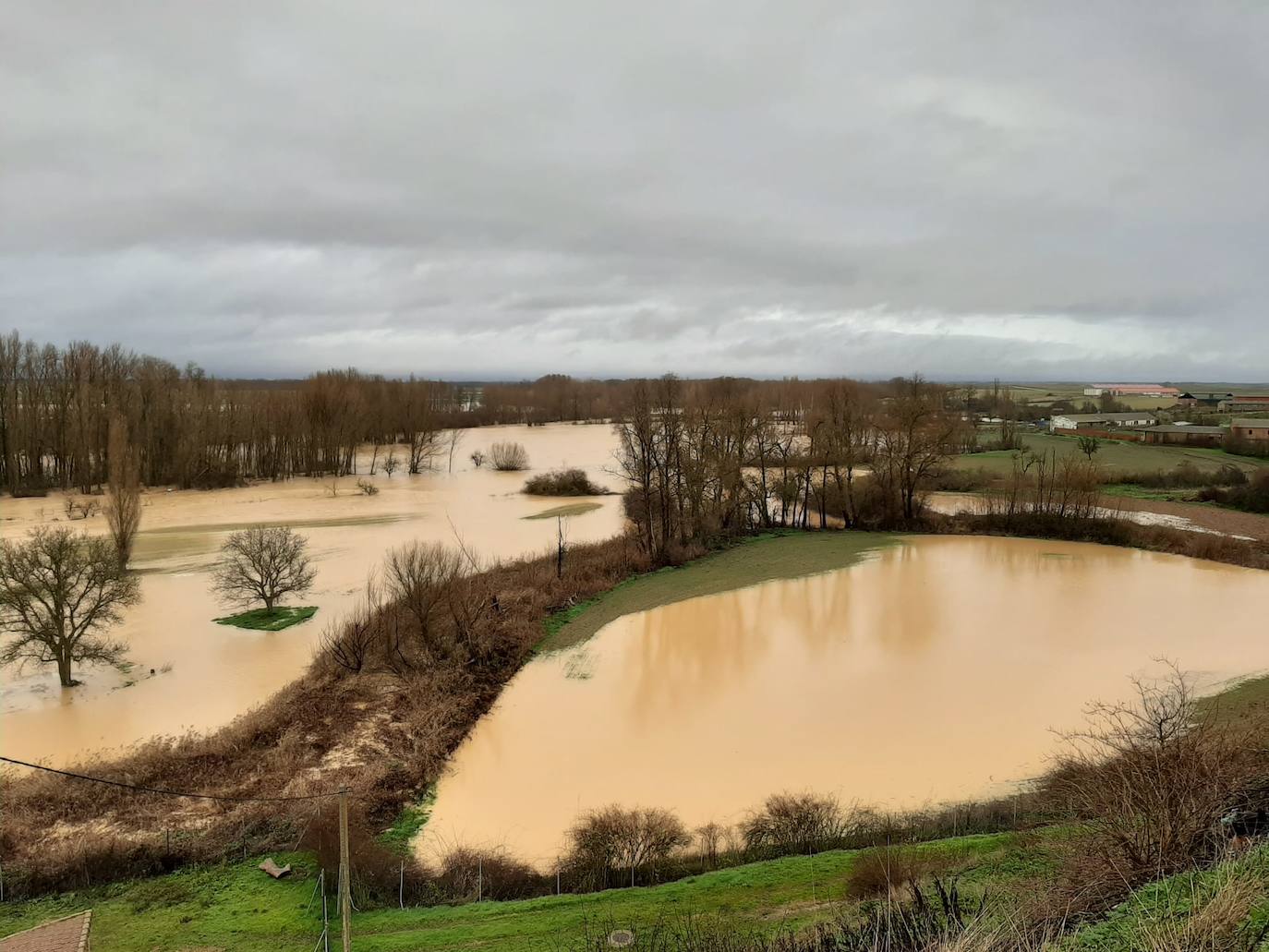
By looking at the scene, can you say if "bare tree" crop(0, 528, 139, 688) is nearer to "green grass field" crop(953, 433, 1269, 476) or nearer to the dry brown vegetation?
the dry brown vegetation

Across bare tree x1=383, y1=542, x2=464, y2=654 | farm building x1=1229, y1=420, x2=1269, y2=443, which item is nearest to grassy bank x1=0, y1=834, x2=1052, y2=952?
bare tree x1=383, y1=542, x2=464, y2=654

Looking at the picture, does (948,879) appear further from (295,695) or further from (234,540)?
(234,540)

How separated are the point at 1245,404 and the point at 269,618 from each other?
84.5 m

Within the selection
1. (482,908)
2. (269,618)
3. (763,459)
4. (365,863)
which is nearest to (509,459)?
(763,459)

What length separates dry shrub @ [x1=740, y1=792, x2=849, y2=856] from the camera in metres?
8.98

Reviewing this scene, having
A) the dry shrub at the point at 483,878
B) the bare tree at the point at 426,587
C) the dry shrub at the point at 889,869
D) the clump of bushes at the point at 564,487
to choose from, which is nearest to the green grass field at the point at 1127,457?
the clump of bushes at the point at 564,487

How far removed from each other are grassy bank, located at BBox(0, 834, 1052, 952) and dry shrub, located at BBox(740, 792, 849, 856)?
16.7 inches

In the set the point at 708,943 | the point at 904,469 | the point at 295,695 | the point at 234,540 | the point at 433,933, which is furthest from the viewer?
the point at 904,469

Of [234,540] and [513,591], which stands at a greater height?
[234,540]

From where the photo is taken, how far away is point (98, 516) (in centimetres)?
3173

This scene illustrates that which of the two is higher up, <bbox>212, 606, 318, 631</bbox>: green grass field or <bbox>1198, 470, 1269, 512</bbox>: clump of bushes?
<bbox>1198, 470, 1269, 512</bbox>: clump of bushes

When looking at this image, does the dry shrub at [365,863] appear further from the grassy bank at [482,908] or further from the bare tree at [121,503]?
the bare tree at [121,503]

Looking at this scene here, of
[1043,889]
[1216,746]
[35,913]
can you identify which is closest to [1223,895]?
[1043,889]

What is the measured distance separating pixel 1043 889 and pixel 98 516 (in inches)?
1490
